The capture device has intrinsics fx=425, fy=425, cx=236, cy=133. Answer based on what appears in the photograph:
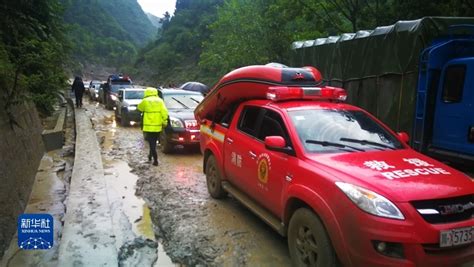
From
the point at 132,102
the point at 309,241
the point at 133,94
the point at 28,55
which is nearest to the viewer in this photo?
the point at 309,241

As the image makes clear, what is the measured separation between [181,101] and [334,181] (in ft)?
30.2

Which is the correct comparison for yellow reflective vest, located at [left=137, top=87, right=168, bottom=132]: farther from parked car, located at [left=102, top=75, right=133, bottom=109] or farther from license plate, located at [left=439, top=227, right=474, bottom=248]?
parked car, located at [left=102, top=75, right=133, bottom=109]

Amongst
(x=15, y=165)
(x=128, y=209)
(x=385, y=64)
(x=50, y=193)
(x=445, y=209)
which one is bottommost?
(x=50, y=193)

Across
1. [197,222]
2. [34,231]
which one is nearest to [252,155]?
[197,222]

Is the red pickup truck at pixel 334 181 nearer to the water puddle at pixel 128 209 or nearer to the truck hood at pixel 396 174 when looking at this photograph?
the truck hood at pixel 396 174

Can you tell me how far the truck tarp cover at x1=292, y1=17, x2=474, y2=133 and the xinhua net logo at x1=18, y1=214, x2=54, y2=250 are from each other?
769 cm

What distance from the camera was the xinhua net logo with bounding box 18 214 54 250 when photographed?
259cm

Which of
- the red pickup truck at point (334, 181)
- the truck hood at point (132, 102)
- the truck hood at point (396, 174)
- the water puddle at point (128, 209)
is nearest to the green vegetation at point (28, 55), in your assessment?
the water puddle at point (128, 209)

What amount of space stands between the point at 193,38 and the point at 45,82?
64.1 m

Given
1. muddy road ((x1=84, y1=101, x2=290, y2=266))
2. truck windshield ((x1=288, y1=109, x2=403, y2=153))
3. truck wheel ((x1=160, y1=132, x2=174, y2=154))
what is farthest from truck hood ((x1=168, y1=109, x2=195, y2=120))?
truck windshield ((x1=288, y1=109, x2=403, y2=153))

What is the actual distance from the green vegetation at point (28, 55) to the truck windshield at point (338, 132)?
6027 millimetres

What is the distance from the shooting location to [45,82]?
13.4 meters

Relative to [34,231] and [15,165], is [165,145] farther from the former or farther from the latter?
[34,231]

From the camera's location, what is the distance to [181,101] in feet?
40.7
